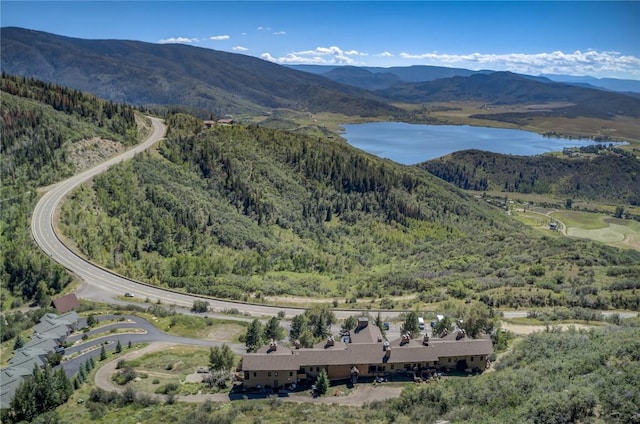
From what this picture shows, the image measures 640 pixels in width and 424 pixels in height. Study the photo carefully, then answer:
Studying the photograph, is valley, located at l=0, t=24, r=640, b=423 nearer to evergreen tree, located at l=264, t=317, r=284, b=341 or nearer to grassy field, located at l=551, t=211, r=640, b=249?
evergreen tree, located at l=264, t=317, r=284, b=341

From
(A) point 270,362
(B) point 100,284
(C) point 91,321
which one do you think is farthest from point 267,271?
(A) point 270,362

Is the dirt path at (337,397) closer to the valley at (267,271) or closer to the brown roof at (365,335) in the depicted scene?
the valley at (267,271)

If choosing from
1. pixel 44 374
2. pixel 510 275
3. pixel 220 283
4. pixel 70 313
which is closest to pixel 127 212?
pixel 220 283

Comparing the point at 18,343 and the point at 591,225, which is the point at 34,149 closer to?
the point at 18,343

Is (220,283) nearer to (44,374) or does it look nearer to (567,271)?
(44,374)

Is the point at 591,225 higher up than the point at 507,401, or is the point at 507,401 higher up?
the point at 507,401
